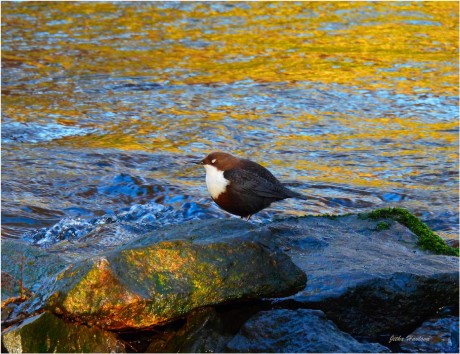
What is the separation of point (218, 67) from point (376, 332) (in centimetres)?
791

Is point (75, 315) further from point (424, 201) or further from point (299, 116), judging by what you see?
point (299, 116)

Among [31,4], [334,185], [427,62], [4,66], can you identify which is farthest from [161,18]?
[334,185]

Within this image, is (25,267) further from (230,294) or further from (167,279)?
(230,294)

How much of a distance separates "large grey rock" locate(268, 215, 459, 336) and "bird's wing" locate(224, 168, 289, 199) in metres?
0.91

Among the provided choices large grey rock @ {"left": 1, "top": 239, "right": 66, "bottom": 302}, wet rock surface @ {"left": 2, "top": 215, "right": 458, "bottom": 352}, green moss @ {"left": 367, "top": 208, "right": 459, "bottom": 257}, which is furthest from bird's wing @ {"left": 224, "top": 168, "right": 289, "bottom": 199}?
large grey rock @ {"left": 1, "top": 239, "right": 66, "bottom": 302}

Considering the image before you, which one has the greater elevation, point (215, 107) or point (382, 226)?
point (382, 226)

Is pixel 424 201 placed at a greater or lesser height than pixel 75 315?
lesser

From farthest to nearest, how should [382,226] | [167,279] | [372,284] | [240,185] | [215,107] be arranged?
[215,107]
[240,185]
[382,226]
[372,284]
[167,279]

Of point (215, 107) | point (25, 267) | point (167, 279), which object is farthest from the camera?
point (215, 107)

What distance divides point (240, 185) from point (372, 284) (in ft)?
5.43

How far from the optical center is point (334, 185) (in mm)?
8133

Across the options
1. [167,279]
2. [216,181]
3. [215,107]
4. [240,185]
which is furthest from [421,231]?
[215,107]

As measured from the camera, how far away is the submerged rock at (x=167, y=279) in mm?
3889

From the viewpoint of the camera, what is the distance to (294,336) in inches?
159
